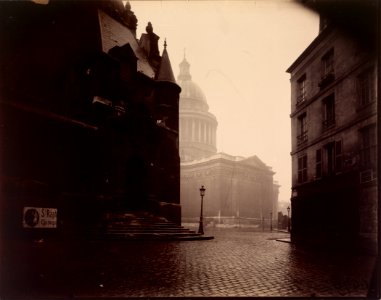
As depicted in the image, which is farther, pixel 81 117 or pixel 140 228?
pixel 81 117

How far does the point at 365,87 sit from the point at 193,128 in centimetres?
5634

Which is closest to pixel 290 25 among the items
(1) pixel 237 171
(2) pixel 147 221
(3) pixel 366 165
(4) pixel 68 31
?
(3) pixel 366 165

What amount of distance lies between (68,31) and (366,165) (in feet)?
46.4

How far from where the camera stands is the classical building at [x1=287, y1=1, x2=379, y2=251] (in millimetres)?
8766

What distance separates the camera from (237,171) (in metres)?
62.1

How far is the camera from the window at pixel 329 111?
522 inches

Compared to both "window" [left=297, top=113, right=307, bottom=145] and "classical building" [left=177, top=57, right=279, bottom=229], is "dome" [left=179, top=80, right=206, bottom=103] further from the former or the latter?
"window" [left=297, top=113, right=307, bottom=145]

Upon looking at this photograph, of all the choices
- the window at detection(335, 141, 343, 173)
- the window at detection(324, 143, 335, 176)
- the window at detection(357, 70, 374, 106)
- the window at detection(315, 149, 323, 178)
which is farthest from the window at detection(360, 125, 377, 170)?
the window at detection(315, 149, 323, 178)

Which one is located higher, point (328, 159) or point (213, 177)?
point (213, 177)

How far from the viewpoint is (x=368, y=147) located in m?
9.62

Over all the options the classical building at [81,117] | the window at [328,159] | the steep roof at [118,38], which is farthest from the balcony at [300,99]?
the steep roof at [118,38]

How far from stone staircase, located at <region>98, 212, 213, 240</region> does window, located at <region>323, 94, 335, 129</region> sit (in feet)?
28.3

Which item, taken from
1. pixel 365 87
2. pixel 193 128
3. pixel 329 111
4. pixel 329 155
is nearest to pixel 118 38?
pixel 329 111

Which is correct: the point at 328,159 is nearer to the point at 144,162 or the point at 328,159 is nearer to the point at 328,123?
the point at 328,123
